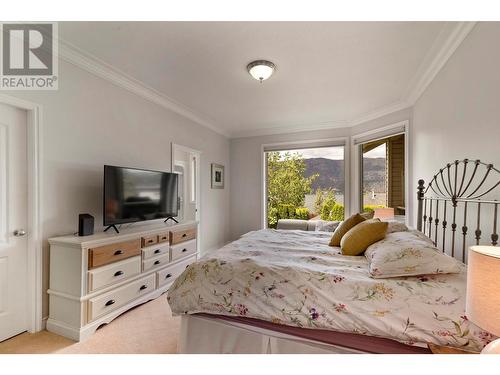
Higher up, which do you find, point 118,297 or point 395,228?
point 395,228

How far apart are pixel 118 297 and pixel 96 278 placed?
Result: 35 centimetres

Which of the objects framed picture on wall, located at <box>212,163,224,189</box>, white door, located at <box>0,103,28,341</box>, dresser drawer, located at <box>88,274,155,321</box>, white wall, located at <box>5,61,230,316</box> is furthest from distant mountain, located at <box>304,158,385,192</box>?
white door, located at <box>0,103,28,341</box>

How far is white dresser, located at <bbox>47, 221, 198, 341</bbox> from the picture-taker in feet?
6.53

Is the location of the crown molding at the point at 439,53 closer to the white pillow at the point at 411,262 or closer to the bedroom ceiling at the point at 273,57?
the bedroom ceiling at the point at 273,57

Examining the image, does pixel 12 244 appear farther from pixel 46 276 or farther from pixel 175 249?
pixel 175 249

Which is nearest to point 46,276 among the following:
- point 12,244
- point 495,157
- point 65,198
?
point 12,244

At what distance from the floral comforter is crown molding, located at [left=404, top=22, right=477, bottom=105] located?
180cm

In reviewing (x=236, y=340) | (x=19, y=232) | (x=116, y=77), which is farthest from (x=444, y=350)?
(x=116, y=77)

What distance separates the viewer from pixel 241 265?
163cm

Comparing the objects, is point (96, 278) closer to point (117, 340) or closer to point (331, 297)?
point (117, 340)

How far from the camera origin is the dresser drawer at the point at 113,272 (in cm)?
205

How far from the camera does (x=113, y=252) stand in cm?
223

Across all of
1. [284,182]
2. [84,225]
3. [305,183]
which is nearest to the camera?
[84,225]
